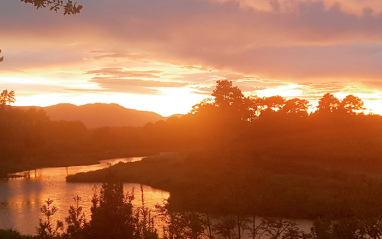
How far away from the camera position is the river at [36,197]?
35969 millimetres

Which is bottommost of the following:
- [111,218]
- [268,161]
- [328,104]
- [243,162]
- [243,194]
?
[268,161]

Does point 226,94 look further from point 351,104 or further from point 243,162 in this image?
point 243,162

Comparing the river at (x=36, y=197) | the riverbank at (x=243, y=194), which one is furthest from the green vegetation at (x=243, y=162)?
the river at (x=36, y=197)

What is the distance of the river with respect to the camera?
118 ft

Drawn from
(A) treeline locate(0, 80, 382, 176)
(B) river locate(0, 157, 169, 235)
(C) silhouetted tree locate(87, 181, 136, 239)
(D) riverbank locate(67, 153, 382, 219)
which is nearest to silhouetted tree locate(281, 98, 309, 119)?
(A) treeline locate(0, 80, 382, 176)

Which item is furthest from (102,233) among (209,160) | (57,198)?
(57,198)

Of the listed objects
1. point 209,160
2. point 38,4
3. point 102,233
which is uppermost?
point 38,4

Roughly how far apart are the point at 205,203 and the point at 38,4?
952 centimetres

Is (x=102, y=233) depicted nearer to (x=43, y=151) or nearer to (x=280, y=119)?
(x=280, y=119)

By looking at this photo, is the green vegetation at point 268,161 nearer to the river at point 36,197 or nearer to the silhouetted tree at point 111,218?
the silhouetted tree at point 111,218

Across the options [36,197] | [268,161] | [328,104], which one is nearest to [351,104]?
[328,104]

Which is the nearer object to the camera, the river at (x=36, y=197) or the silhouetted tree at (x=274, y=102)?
the river at (x=36, y=197)

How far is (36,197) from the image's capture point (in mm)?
47938

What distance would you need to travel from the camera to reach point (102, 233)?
16.2m
